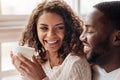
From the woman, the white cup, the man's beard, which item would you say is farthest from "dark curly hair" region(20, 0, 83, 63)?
the white cup

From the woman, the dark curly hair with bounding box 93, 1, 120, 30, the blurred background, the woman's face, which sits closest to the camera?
the dark curly hair with bounding box 93, 1, 120, 30

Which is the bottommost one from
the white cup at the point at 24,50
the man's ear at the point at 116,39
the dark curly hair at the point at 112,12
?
the white cup at the point at 24,50

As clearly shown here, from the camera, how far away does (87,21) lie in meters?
1.18

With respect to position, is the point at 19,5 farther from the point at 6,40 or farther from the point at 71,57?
the point at 71,57

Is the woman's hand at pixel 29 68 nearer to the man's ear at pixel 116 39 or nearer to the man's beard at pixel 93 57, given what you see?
the man's beard at pixel 93 57

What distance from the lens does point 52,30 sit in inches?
52.0

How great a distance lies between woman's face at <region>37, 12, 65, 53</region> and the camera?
1.32m

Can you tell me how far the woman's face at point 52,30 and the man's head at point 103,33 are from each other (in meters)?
0.20

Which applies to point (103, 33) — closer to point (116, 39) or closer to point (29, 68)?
point (116, 39)

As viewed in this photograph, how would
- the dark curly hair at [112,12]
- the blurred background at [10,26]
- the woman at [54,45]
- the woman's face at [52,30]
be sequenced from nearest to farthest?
the dark curly hair at [112,12], the woman at [54,45], the woman's face at [52,30], the blurred background at [10,26]

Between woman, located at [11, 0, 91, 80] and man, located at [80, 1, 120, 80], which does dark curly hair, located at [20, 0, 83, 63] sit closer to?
woman, located at [11, 0, 91, 80]

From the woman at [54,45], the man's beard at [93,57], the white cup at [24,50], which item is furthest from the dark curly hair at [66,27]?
the white cup at [24,50]

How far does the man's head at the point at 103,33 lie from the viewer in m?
1.11

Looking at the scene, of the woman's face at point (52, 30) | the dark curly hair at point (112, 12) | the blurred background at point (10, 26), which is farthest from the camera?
the blurred background at point (10, 26)
